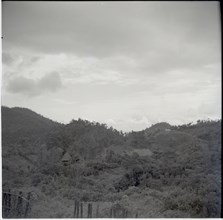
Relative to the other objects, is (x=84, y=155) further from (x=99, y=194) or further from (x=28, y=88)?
(x=28, y=88)

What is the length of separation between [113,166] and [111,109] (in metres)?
0.56

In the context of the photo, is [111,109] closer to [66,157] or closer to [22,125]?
[66,157]

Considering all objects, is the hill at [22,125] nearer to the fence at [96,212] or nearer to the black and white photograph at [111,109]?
the black and white photograph at [111,109]

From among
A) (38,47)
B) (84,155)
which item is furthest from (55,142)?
(38,47)

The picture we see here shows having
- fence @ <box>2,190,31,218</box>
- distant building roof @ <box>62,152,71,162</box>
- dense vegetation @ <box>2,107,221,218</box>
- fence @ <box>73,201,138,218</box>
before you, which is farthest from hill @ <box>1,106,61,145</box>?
fence @ <box>73,201,138,218</box>

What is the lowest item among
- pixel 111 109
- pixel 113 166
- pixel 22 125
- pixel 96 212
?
pixel 96 212

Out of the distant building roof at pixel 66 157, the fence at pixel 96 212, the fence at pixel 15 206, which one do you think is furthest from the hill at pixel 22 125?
the fence at pixel 96 212

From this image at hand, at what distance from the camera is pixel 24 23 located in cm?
433

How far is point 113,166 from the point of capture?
4.52m

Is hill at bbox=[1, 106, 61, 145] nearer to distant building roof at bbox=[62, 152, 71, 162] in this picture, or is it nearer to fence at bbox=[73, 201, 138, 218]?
distant building roof at bbox=[62, 152, 71, 162]

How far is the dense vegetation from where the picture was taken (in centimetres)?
428

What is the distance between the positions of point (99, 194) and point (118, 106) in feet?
2.85

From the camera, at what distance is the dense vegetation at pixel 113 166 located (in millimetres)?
4281

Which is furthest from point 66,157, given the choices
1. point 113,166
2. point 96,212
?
point 96,212
